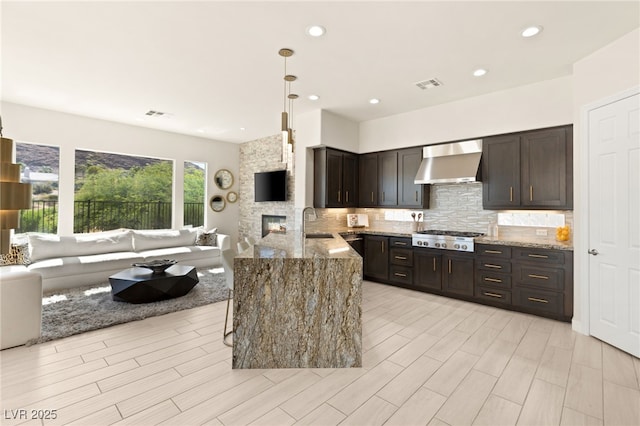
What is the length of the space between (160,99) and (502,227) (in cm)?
552

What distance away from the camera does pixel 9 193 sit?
1212mm

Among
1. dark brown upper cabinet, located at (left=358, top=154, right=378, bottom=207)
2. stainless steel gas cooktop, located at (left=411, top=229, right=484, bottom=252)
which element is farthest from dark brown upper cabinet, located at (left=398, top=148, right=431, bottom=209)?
stainless steel gas cooktop, located at (left=411, top=229, right=484, bottom=252)

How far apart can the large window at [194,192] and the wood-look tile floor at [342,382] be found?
4.21m

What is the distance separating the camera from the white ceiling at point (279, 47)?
2.68 metres

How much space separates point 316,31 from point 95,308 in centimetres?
403

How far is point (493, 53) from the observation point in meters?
3.38

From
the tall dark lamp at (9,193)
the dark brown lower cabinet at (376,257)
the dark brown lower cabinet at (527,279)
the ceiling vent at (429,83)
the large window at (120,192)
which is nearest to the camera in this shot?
the tall dark lamp at (9,193)

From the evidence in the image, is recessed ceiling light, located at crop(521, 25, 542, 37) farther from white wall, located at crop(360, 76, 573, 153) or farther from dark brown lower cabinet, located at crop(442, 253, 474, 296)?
dark brown lower cabinet, located at crop(442, 253, 474, 296)

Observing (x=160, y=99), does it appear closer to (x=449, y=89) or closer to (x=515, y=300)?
(x=449, y=89)

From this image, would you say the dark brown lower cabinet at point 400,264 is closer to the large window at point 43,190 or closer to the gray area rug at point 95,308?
the gray area rug at point 95,308

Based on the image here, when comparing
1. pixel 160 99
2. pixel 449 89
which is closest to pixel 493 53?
pixel 449 89

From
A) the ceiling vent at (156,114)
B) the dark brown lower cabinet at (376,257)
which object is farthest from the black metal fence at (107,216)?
the dark brown lower cabinet at (376,257)

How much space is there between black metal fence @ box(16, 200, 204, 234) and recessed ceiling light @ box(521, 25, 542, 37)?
22.3ft

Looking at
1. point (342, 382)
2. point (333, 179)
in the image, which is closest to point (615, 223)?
point (342, 382)
